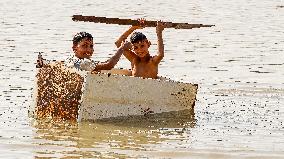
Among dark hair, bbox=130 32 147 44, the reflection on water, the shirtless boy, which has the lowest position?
the reflection on water

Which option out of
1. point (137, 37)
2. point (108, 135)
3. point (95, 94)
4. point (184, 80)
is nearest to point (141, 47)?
point (137, 37)

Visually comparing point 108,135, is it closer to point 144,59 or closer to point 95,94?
point 95,94

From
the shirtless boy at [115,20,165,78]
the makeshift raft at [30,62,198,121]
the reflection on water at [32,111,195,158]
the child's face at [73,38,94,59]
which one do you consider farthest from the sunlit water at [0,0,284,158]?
the child's face at [73,38,94,59]

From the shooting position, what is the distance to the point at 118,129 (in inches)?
357

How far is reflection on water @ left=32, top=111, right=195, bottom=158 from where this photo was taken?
8070 millimetres

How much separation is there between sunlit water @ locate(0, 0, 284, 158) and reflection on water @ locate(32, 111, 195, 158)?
0.01 meters

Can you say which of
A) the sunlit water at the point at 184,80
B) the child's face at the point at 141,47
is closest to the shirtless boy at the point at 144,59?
the child's face at the point at 141,47

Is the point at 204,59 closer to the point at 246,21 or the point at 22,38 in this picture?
the point at 22,38

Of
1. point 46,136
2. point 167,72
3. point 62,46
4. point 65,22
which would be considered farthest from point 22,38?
point 46,136

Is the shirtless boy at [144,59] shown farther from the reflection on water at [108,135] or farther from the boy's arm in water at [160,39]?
the reflection on water at [108,135]

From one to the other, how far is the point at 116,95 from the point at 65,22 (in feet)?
44.3

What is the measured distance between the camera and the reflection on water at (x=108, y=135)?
8070 millimetres

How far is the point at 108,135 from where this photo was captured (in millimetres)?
8812

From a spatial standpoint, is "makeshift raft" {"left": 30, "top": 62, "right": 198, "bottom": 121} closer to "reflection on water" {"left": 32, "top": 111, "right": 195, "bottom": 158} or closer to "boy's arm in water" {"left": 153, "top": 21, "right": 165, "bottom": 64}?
"reflection on water" {"left": 32, "top": 111, "right": 195, "bottom": 158}
